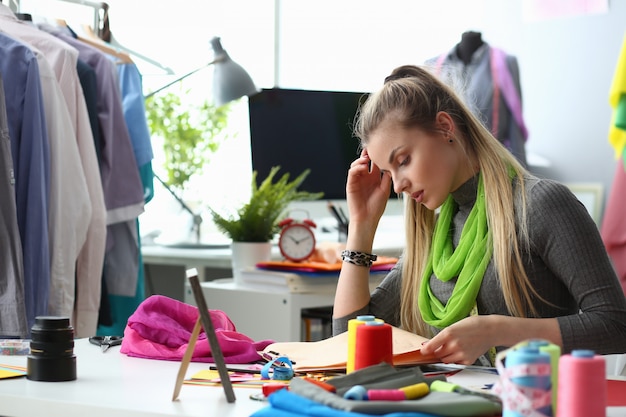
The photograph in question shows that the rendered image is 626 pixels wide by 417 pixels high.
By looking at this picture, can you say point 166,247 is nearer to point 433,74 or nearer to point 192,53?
point 192,53

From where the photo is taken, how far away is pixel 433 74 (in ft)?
6.62

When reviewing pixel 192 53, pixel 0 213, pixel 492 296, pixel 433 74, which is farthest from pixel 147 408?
pixel 192 53

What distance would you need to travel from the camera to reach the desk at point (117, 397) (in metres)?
1.36

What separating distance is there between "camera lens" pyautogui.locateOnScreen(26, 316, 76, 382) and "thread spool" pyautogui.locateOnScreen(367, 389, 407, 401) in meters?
0.55

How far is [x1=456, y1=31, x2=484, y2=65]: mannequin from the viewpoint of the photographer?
473cm

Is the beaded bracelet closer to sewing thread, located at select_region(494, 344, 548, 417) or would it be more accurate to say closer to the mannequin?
sewing thread, located at select_region(494, 344, 548, 417)

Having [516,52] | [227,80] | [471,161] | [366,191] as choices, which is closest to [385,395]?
[471,161]

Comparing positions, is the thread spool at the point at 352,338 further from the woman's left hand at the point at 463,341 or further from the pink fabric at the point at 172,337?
the pink fabric at the point at 172,337

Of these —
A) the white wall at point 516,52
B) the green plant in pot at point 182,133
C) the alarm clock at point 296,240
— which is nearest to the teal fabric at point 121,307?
the alarm clock at point 296,240

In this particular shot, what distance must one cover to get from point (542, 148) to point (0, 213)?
11.7 feet

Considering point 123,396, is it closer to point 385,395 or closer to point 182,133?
point 385,395

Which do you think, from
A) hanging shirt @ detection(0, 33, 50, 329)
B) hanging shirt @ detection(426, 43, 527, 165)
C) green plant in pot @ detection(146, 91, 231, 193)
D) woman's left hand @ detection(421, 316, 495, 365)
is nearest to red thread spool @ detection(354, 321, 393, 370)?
woman's left hand @ detection(421, 316, 495, 365)

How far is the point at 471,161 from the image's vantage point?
77.5 inches

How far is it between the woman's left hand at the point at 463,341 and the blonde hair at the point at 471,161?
0.20 m
